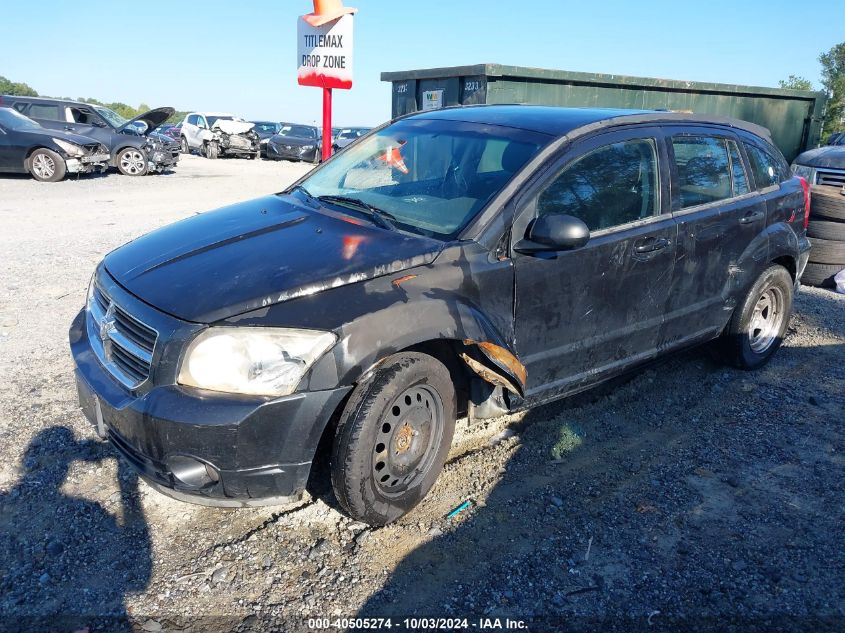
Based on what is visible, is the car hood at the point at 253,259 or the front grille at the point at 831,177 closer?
the car hood at the point at 253,259

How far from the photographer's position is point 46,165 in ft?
48.8

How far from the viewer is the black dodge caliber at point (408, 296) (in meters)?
2.62

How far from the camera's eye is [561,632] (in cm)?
251

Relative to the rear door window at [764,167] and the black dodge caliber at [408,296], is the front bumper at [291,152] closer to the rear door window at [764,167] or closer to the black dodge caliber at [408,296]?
the rear door window at [764,167]

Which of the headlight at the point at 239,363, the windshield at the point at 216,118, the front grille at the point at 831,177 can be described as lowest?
the headlight at the point at 239,363

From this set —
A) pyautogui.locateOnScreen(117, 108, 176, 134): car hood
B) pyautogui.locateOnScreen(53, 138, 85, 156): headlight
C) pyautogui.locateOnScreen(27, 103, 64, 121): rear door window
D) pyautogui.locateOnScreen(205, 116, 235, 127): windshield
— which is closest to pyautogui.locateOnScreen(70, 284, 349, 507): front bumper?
pyautogui.locateOnScreen(117, 108, 176, 134): car hood

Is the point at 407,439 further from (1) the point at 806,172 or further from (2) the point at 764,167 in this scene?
(1) the point at 806,172

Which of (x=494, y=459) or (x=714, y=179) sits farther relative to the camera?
(x=714, y=179)

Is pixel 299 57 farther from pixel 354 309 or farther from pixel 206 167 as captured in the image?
pixel 206 167

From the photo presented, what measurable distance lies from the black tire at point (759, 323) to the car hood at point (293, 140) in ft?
74.4

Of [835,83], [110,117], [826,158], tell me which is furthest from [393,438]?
[835,83]

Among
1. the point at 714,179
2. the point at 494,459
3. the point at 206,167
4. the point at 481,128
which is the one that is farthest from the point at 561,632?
the point at 206,167

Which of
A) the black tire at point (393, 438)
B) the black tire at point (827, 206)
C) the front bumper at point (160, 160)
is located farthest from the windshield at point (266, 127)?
the black tire at point (393, 438)

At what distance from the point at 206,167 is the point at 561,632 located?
21645 millimetres
